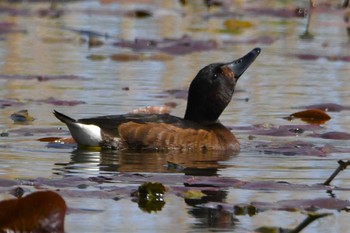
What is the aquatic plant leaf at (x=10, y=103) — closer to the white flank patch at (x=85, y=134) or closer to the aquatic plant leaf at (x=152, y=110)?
the aquatic plant leaf at (x=152, y=110)

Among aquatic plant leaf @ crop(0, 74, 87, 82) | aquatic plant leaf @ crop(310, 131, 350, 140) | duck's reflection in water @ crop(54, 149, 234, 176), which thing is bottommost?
duck's reflection in water @ crop(54, 149, 234, 176)

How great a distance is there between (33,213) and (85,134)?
3664 millimetres

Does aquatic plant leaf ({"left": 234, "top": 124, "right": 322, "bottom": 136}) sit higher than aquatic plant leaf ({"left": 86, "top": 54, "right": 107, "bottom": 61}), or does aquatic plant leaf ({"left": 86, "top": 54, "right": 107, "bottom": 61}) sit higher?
aquatic plant leaf ({"left": 86, "top": 54, "right": 107, "bottom": 61})

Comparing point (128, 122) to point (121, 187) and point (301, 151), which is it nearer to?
point (301, 151)

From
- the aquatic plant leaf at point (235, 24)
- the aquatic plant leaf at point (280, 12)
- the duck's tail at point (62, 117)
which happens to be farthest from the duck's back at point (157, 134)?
the aquatic plant leaf at point (280, 12)

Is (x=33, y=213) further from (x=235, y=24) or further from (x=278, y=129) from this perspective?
(x=235, y=24)

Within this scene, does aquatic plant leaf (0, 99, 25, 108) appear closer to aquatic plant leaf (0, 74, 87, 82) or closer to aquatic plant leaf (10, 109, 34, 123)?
aquatic plant leaf (10, 109, 34, 123)

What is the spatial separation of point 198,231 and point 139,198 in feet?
2.76

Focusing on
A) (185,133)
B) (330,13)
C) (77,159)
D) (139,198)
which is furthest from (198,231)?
(330,13)

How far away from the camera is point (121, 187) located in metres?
7.45

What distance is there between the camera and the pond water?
7.00 metres

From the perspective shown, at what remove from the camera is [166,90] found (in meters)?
12.3

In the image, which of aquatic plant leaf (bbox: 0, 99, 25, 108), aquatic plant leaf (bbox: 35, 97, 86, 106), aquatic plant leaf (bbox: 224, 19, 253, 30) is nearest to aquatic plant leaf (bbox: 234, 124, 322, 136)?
aquatic plant leaf (bbox: 35, 97, 86, 106)

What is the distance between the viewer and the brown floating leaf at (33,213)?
5828mm
